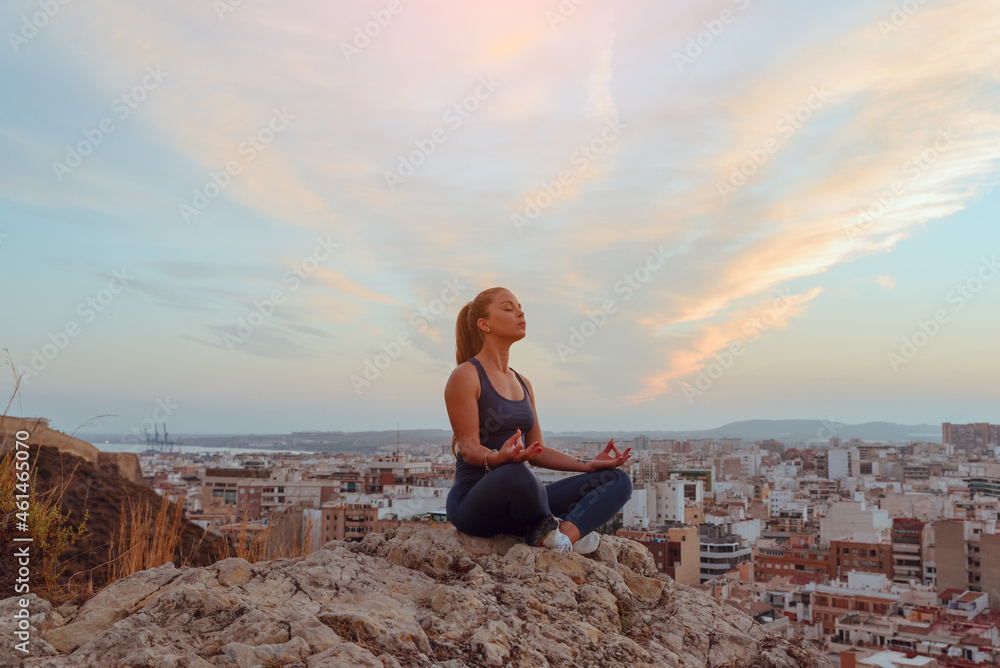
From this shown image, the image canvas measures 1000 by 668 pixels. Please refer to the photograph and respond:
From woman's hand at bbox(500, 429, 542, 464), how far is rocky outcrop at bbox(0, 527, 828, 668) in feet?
1.42

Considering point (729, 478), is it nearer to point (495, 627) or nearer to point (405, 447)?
point (405, 447)

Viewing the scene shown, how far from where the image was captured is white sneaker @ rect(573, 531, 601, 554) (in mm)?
3815

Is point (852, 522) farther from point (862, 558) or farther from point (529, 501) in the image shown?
point (529, 501)

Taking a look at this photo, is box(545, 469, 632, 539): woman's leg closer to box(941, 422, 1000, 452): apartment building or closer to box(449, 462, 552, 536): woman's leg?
box(449, 462, 552, 536): woman's leg

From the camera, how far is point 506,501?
142 inches

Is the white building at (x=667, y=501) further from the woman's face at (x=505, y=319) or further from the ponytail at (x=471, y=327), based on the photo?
the woman's face at (x=505, y=319)

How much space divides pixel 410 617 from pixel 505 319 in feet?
6.48

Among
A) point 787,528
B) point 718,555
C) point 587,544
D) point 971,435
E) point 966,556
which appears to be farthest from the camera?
point 971,435

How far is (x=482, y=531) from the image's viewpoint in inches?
150

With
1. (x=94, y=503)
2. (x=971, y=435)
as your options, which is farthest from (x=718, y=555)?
(x=971, y=435)

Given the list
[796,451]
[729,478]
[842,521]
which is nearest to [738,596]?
[842,521]

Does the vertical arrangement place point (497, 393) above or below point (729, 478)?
above

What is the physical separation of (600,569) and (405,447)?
8506cm

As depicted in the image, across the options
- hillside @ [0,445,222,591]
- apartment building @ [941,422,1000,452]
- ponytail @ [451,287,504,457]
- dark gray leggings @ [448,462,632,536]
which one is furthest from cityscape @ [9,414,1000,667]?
apartment building @ [941,422,1000,452]
